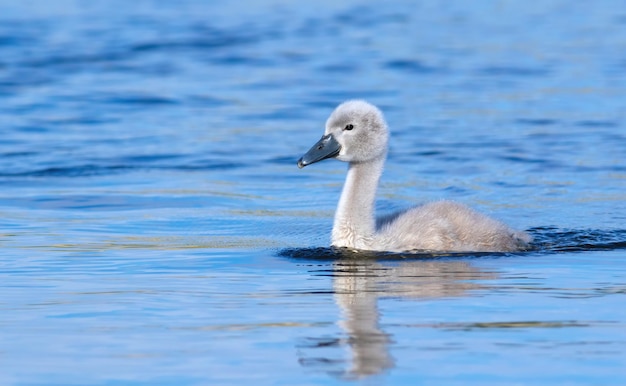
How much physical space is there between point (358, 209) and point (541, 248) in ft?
5.12

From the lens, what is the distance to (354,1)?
35062mm

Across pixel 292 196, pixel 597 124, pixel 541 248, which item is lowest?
pixel 541 248

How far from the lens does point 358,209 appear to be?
1091cm

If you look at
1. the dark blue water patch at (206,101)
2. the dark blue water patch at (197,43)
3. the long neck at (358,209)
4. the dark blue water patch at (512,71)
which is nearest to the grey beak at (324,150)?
the long neck at (358,209)

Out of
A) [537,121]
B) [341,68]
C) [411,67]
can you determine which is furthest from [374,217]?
[341,68]

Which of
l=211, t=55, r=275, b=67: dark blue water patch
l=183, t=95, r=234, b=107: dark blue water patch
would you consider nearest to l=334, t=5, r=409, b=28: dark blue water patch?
l=211, t=55, r=275, b=67: dark blue water patch

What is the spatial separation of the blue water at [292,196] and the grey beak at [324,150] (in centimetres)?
75

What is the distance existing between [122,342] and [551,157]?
9.42 m

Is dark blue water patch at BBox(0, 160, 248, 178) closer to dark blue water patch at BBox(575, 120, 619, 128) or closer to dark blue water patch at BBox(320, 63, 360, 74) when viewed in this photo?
dark blue water patch at BBox(575, 120, 619, 128)

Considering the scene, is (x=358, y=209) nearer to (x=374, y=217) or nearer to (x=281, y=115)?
(x=374, y=217)

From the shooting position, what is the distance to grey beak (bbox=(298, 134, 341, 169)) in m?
11.0

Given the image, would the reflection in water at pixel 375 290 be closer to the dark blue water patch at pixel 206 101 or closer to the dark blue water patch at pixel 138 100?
the dark blue water patch at pixel 206 101

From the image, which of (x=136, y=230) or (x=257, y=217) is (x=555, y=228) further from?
(x=136, y=230)

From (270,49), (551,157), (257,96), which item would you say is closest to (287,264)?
(551,157)
